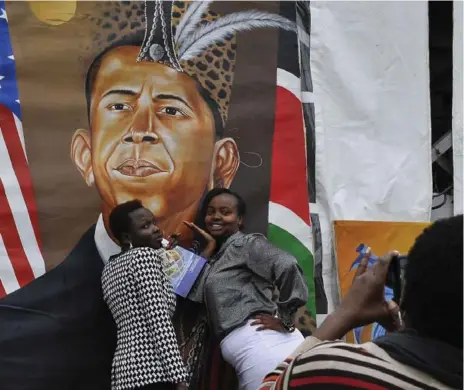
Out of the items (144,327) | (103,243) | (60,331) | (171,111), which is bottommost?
(60,331)

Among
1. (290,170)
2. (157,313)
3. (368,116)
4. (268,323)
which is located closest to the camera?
(157,313)

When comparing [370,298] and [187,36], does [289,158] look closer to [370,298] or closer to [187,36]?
[187,36]

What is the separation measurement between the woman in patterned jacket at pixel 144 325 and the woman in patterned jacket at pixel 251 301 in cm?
25

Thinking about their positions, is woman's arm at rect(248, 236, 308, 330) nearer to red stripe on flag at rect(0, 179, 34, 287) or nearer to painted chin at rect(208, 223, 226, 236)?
painted chin at rect(208, 223, 226, 236)

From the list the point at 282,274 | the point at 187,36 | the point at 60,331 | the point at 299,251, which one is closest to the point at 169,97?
the point at 187,36

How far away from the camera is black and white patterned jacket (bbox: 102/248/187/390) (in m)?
2.66

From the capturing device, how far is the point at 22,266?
10.9 ft

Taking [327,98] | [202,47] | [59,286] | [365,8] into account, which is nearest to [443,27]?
[365,8]

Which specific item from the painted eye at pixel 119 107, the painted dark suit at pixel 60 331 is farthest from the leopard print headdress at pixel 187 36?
the painted dark suit at pixel 60 331

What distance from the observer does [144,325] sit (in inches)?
106

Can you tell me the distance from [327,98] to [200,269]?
3.78ft

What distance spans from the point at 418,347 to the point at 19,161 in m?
2.54

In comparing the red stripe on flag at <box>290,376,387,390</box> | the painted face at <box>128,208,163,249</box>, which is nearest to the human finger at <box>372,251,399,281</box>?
the red stripe on flag at <box>290,376,387,390</box>

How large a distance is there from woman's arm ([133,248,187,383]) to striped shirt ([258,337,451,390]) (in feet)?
4.90
